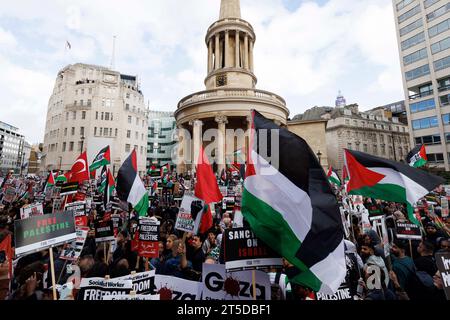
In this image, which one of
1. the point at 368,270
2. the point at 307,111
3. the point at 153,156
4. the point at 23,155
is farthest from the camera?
the point at 23,155

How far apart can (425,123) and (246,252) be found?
49.4m

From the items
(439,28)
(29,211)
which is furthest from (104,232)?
(439,28)

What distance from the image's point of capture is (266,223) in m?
3.28

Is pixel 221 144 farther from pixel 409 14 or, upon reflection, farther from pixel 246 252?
pixel 409 14

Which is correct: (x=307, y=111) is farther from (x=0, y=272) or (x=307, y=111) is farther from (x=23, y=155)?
(x=23, y=155)

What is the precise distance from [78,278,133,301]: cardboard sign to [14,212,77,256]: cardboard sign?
1.12 metres

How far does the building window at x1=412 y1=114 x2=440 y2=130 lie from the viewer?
3883 cm

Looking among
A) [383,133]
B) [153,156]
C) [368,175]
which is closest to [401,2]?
[383,133]

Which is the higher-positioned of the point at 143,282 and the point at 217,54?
the point at 217,54

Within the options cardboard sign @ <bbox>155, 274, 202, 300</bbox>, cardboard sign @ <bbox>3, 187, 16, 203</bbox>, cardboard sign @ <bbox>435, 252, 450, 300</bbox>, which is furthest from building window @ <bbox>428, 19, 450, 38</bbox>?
cardboard sign @ <bbox>3, 187, 16, 203</bbox>

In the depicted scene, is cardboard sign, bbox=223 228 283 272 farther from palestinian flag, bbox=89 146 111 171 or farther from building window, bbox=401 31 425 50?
building window, bbox=401 31 425 50

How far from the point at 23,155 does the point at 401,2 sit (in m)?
167

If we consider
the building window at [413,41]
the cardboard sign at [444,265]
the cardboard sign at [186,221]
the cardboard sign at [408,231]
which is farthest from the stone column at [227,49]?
the cardboard sign at [444,265]

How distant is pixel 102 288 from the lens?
3271mm
